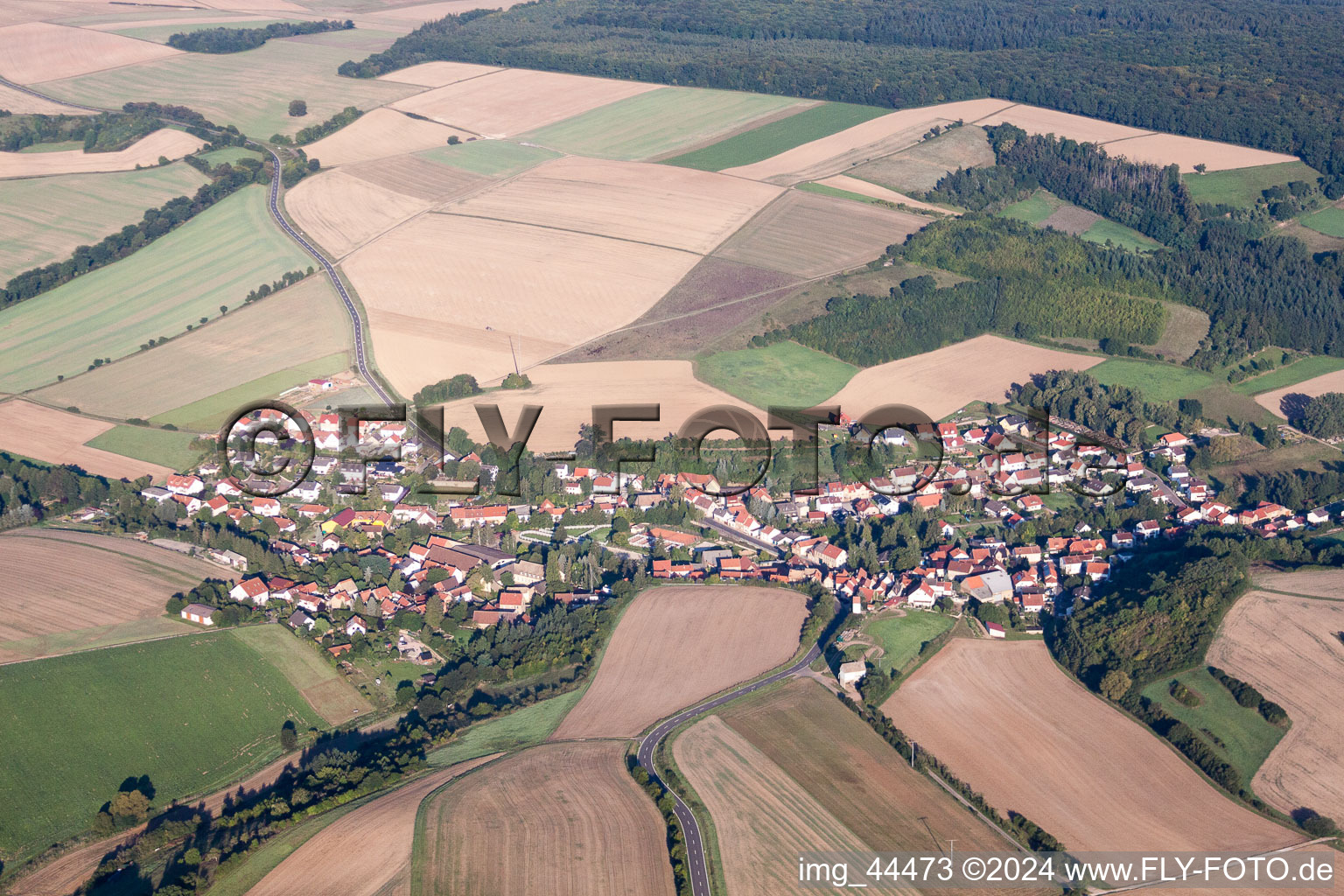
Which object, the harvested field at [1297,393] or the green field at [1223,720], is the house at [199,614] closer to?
the green field at [1223,720]

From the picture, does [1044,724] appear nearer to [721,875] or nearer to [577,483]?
[721,875]

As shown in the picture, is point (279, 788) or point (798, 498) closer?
point (279, 788)

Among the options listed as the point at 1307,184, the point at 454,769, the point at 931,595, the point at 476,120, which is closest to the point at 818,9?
the point at 476,120

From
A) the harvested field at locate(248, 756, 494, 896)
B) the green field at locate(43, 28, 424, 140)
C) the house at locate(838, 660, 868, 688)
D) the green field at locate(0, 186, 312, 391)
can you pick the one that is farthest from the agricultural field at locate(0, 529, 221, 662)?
the green field at locate(43, 28, 424, 140)

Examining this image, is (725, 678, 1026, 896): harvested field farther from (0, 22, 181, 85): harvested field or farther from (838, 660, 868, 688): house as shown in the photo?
(0, 22, 181, 85): harvested field

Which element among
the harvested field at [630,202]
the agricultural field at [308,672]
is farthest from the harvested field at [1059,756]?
the harvested field at [630,202]

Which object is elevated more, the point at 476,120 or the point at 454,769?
the point at 476,120

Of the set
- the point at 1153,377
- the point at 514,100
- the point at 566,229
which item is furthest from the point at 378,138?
the point at 1153,377
